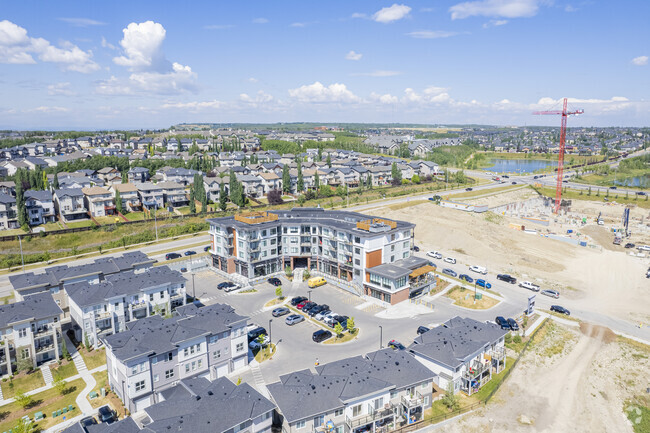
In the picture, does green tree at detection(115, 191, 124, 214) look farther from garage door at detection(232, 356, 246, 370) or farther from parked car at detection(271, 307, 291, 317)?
garage door at detection(232, 356, 246, 370)

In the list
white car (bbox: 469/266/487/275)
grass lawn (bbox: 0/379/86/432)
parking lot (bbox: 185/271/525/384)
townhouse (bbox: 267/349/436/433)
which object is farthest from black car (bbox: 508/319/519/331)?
grass lawn (bbox: 0/379/86/432)

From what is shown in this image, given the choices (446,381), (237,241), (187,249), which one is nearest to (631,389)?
(446,381)

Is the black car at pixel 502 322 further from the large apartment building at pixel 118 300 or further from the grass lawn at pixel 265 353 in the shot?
the large apartment building at pixel 118 300

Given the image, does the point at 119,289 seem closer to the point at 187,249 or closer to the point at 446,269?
the point at 187,249

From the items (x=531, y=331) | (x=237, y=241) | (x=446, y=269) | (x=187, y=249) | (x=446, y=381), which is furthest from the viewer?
(x=187, y=249)

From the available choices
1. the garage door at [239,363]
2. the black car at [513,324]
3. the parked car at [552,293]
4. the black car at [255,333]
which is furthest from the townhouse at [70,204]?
the parked car at [552,293]

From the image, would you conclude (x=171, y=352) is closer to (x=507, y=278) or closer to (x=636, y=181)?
(x=507, y=278)

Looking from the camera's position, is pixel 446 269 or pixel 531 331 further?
pixel 446 269
